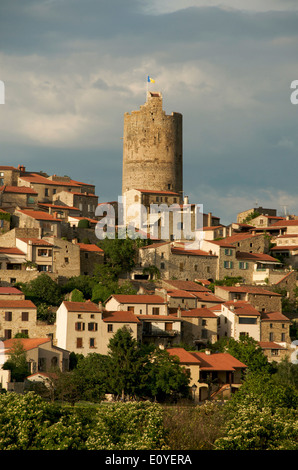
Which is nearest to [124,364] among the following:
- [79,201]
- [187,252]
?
[187,252]

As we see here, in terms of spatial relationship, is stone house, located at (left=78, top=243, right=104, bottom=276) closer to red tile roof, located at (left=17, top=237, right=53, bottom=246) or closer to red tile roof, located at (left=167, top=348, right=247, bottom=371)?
red tile roof, located at (left=17, top=237, right=53, bottom=246)

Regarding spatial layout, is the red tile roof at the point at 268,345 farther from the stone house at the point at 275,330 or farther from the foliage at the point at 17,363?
the foliage at the point at 17,363

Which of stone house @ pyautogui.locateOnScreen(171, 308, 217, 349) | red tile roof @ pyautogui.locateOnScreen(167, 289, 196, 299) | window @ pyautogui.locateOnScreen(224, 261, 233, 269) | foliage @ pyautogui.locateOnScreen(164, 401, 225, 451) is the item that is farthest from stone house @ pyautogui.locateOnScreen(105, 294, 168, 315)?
foliage @ pyautogui.locateOnScreen(164, 401, 225, 451)

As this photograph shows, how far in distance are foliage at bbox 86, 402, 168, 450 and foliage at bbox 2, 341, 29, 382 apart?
1205 cm

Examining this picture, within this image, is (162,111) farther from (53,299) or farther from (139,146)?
(53,299)

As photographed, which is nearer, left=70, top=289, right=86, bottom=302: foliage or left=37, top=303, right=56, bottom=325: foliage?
left=37, top=303, right=56, bottom=325: foliage

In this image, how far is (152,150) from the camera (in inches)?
4245

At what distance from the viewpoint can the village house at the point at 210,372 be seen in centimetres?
6625

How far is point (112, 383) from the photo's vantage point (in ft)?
201

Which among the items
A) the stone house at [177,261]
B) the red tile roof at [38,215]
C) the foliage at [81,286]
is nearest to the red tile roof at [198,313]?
the foliage at [81,286]

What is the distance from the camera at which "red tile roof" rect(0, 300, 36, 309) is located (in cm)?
7038

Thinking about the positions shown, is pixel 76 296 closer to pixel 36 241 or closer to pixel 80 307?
pixel 80 307

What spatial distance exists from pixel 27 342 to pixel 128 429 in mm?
19989
